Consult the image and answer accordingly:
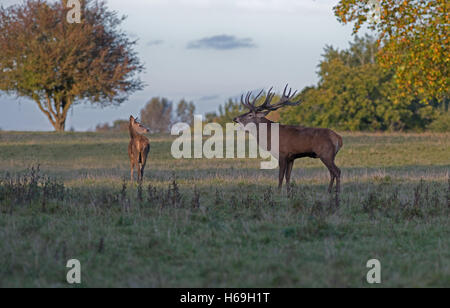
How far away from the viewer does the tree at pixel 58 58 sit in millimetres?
40312

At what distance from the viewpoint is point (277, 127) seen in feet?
45.8

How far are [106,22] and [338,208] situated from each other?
37.8m

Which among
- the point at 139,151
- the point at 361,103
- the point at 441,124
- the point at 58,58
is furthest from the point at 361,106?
the point at 139,151

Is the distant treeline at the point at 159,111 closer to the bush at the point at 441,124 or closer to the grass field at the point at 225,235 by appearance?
the bush at the point at 441,124

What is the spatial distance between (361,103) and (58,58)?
2185cm

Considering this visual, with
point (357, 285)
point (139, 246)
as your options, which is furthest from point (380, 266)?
point (139, 246)

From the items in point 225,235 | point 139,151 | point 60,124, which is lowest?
point 225,235

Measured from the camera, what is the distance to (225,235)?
853cm

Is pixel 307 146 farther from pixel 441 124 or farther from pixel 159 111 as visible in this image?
pixel 159 111

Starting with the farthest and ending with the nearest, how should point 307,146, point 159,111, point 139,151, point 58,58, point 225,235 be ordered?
point 159,111 → point 58,58 → point 139,151 → point 307,146 → point 225,235

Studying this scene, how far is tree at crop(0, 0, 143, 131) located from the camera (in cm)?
4031

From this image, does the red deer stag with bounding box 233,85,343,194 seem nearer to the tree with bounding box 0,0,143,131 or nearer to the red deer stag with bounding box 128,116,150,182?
the red deer stag with bounding box 128,116,150,182
